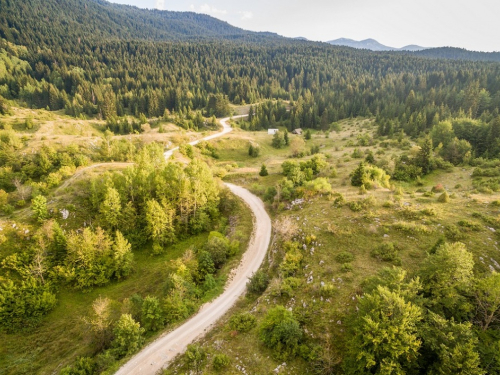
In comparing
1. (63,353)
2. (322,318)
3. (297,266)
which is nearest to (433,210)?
(297,266)

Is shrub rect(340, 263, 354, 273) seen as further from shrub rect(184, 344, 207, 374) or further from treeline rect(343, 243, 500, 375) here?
shrub rect(184, 344, 207, 374)

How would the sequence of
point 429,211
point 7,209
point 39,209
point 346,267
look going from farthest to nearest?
point 7,209 → point 39,209 → point 429,211 → point 346,267

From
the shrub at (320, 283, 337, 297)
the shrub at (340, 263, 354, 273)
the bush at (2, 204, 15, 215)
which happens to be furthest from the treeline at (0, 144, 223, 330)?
the shrub at (340, 263, 354, 273)

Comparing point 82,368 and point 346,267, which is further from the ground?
point 346,267

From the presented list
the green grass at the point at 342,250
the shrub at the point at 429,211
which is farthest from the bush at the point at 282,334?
the shrub at the point at 429,211

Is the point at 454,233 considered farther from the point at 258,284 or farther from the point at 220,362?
the point at 220,362

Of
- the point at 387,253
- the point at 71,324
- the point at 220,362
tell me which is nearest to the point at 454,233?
the point at 387,253

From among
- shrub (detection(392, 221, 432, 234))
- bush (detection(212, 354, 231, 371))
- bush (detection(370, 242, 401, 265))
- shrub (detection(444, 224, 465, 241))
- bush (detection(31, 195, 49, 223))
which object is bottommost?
bush (detection(212, 354, 231, 371))

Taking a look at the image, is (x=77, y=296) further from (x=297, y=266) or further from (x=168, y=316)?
(x=297, y=266)
